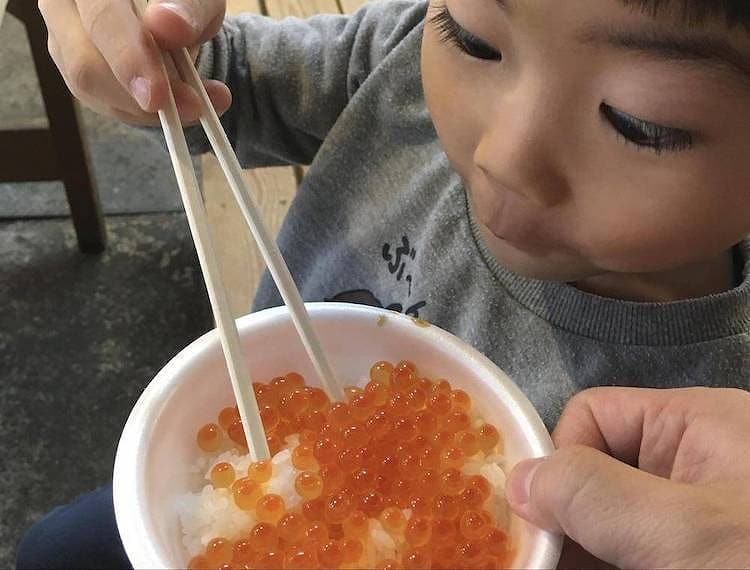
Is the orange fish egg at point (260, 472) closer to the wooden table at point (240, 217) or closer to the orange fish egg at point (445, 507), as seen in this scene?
the orange fish egg at point (445, 507)

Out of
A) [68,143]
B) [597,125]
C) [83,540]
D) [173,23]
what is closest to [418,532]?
[597,125]

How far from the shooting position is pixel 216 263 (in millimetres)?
482

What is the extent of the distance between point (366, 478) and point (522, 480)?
0.09 metres

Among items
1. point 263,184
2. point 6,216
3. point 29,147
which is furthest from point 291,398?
point 6,216

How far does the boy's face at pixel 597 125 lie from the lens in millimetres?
419

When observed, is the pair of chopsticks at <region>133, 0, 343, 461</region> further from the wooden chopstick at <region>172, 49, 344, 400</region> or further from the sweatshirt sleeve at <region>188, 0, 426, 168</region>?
the sweatshirt sleeve at <region>188, 0, 426, 168</region>

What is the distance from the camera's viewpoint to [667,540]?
1.28 feet

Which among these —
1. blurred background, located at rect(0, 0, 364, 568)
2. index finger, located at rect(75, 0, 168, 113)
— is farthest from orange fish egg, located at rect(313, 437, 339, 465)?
blurred background, located at rect(0, 0, 364, 568)

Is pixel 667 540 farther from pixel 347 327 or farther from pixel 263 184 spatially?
pixel 263 184

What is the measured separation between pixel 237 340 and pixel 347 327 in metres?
0.09

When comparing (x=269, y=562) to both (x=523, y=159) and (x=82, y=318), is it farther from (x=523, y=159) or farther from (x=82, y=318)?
(x=82, y=318)

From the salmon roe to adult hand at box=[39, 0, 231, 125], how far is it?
0.63 ft

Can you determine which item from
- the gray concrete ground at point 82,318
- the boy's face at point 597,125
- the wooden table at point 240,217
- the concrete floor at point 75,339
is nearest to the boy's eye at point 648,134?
the boy's face at point 597,125

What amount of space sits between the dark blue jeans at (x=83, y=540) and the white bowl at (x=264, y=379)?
0.31 metres
